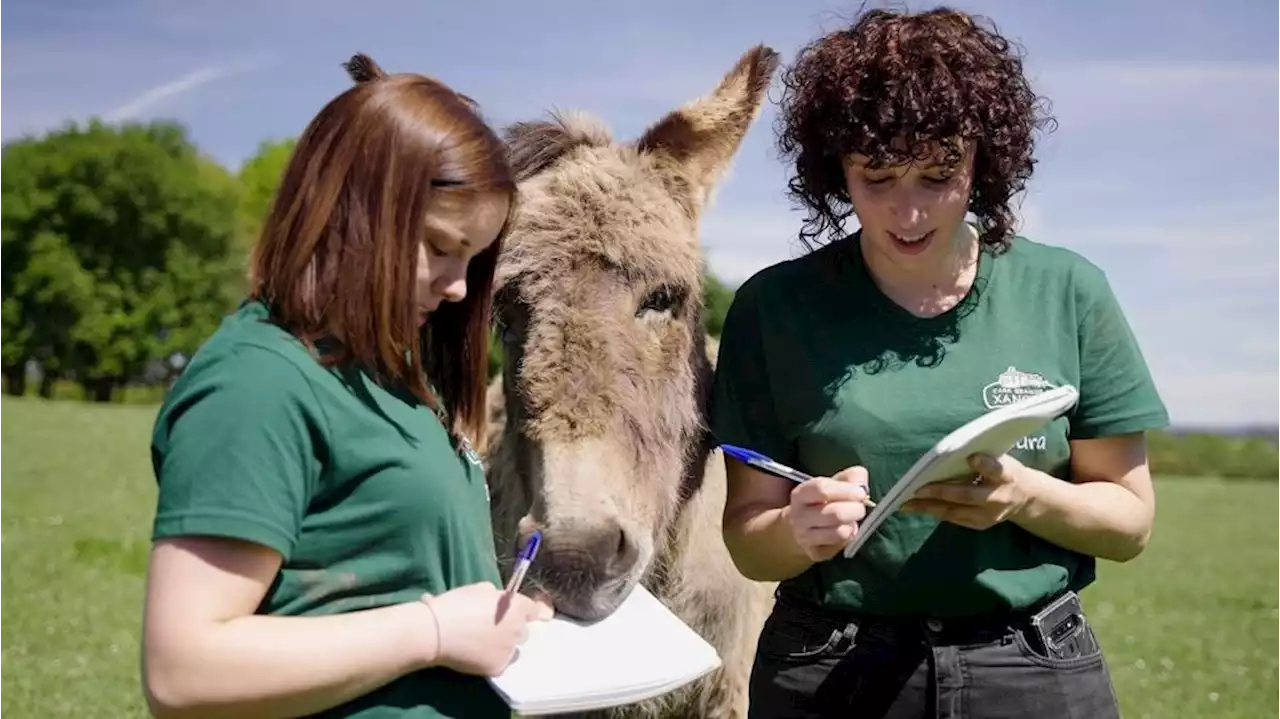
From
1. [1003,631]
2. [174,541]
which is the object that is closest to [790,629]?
[1003,631]

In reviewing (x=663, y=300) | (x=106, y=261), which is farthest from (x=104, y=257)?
(x=663, y=300)

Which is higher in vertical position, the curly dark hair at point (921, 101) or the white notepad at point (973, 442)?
the curly dark hair at point (921, 101)

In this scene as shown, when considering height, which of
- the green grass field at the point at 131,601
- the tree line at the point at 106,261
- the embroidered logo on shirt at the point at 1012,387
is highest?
the embroidered logo on shirt at the point at 1012,387

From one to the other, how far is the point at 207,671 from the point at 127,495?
619 inches

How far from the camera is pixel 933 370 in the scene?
8.18 ft

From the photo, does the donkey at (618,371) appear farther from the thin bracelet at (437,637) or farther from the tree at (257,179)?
the tree at (257,179)

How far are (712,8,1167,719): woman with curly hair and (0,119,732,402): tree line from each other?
50643 millimetres

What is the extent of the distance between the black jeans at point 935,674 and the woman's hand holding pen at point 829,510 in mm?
324

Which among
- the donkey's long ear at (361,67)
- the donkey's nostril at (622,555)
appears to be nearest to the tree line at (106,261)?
the donkey's long ear at (361,67)

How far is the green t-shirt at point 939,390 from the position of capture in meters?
2.45

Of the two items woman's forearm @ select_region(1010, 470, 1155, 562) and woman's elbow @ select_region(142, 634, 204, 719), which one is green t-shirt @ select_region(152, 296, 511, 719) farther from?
woman's forearm @ select_region(1010, 470, 1155, 562)

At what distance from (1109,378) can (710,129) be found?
1.78 metres

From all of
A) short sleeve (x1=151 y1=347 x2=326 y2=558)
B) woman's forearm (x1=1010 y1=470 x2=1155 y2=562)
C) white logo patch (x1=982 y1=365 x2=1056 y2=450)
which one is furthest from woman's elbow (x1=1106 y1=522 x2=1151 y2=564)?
short sleeve (x1=151 y1=347 x2=326 y2=558)

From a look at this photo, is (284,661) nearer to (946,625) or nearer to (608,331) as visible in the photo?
(946,625)
